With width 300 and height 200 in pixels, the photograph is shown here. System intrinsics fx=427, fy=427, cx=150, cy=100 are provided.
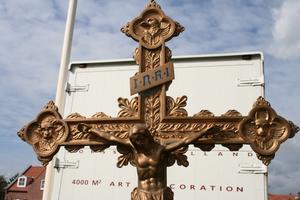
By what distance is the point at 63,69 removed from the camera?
9.02m

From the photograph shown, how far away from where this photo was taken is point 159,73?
431 centimetres

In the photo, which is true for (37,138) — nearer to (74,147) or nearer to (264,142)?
(74,147)

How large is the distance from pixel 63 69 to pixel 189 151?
3.69 m

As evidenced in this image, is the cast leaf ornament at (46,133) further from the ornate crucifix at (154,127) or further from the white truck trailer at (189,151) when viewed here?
the white truck trailer at (189,151)

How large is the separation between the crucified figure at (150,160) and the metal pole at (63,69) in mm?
3692

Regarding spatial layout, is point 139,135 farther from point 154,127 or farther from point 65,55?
point 65,55

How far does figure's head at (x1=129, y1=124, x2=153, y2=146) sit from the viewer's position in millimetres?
3838

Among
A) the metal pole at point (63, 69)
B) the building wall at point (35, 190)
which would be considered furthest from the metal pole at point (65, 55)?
the building wall at point (35, 190)

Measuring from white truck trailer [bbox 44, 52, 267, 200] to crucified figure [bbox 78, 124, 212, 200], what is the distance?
2606 millimetres

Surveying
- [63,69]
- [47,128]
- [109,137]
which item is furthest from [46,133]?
[63,69]

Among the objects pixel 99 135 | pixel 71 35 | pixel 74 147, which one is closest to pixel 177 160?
pixel 99 135

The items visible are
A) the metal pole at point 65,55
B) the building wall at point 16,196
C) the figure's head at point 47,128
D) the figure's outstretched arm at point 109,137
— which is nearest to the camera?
the figure's outstretched arm at point 109,137

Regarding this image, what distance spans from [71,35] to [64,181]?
3.97 m

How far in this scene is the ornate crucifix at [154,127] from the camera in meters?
3.93
